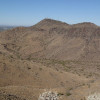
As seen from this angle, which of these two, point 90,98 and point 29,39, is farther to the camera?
→ point 29,39

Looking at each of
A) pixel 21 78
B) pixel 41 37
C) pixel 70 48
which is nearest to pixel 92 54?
pixel 70 48

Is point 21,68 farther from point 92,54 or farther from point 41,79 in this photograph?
point 92,54

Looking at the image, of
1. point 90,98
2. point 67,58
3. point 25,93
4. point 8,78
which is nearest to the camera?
point 90,98

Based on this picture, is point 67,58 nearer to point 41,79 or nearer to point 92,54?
point 92,54

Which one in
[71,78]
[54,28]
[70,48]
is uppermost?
[54,28]

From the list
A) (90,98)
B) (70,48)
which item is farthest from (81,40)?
(90,98)

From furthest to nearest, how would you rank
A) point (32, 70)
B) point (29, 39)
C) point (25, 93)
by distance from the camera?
1. point (29, 39)
2. point (32, 70)
3. point (25, 93)

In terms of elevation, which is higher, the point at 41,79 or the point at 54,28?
the point at 54,28
